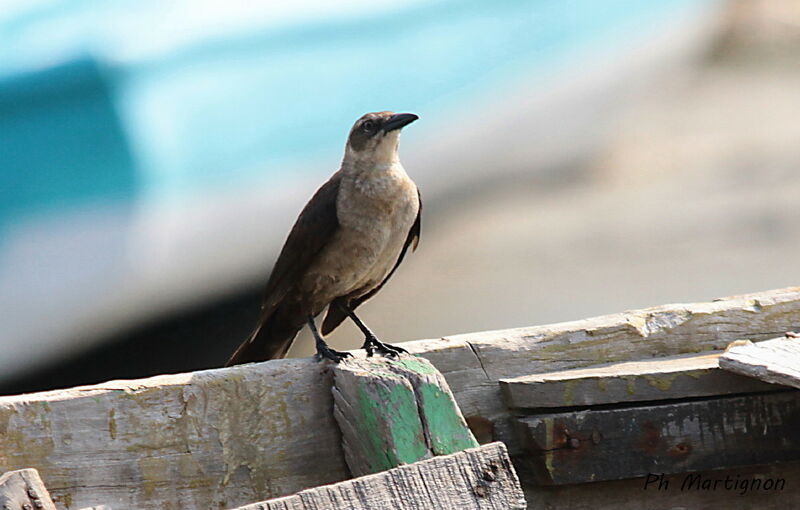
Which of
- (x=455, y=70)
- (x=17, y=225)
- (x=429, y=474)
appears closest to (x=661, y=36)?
(x=455, y=70)

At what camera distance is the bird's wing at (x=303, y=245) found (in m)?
2.67

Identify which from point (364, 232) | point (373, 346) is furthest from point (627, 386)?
point (364, 232)

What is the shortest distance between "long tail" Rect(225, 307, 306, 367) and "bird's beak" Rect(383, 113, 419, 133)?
0.59 m

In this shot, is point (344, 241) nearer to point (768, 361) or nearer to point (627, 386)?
point (627, 386)

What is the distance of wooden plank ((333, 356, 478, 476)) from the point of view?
1.56 m

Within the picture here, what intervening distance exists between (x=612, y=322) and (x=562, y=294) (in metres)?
2.17

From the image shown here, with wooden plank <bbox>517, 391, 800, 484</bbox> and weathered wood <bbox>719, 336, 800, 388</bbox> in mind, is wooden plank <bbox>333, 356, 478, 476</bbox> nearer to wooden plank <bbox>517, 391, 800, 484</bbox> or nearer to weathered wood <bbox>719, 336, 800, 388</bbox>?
wooden plank <bbox>517, 391, 800, 484</bbox>

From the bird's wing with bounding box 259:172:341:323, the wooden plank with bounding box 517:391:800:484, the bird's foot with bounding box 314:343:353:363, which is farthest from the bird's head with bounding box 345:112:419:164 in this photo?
the wooden plank with bounding box 517:391:800:484

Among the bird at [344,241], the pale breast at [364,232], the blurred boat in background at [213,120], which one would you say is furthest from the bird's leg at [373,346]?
the blurred boat in background at [213,120]

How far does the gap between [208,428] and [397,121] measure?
4.56ft

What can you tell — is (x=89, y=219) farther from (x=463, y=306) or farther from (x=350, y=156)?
(x=463, y=306)

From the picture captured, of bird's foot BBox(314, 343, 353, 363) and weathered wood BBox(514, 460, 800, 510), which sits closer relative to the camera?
bird's foot BBox(314, 343, 353, 363)

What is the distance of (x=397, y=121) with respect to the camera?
285 centimetres

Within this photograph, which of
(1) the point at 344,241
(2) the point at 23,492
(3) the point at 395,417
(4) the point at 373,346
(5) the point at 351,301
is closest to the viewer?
(2) the point at 23,492
